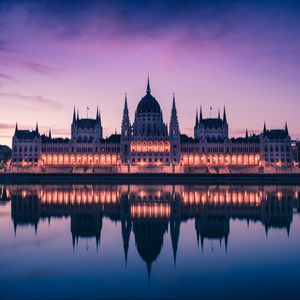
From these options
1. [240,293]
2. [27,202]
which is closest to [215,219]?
[240,293]

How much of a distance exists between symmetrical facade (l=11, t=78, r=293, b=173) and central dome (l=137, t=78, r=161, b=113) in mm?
4407

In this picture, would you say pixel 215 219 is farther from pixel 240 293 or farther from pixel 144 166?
pixel 144 166

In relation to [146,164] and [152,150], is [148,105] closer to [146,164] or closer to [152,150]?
[152,150]

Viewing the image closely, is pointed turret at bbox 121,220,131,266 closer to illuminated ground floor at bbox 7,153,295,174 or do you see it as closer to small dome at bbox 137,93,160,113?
illuminated ground floor at bbox 7,153,295,174

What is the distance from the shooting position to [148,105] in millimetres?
156000

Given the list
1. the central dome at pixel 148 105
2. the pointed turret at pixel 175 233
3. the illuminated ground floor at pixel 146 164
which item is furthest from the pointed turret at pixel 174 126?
the pointed turret at pixel 175 233

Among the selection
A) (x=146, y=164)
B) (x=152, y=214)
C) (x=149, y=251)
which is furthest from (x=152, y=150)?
(x=149, y=251)

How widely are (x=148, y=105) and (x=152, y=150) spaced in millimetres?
21619

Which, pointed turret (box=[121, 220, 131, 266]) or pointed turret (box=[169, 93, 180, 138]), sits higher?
pointed turret (box=[169, 93, 180, 138])

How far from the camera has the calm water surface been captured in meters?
22.0

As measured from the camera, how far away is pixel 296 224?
135 feet

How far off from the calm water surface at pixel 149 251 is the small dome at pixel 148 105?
341ft

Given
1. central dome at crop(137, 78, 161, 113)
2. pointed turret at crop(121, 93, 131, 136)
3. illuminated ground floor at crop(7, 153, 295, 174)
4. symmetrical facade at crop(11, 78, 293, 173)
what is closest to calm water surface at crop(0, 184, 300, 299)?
illuminated ground floor at crop(7, 153, 295, 174)

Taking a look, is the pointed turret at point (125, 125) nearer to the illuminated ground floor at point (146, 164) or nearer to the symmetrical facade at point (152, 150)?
the symmetrical facade at point (152, 150)
